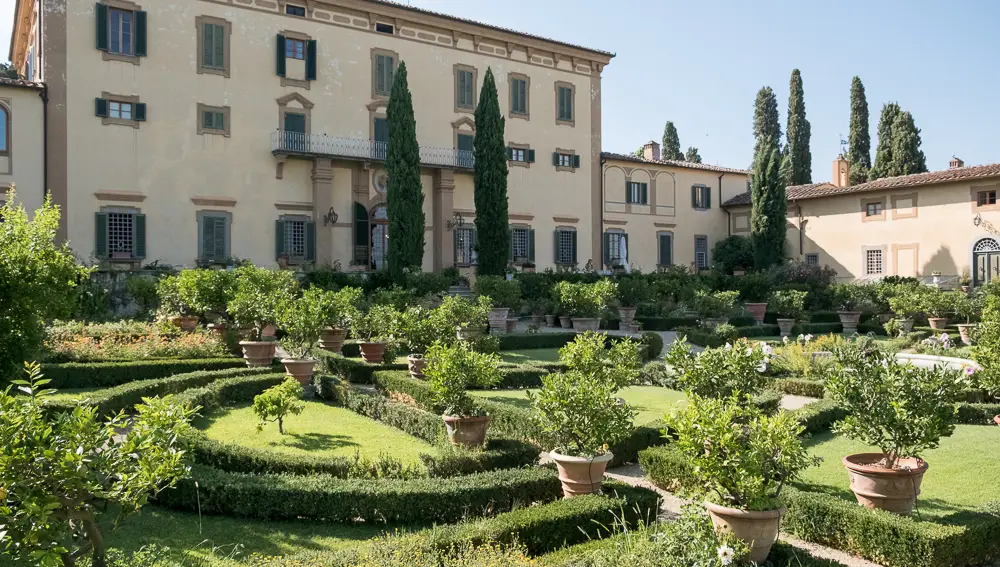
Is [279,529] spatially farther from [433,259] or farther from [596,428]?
[433,259]

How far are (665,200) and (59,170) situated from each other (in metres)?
25.8

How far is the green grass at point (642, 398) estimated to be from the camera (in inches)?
452

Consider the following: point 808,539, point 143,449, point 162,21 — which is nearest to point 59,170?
point 162,21

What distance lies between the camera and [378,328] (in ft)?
47.7

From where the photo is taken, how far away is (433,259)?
94.3 feet

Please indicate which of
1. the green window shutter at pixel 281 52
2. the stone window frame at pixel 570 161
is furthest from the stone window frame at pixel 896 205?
the green window shutter at pixel 281 52

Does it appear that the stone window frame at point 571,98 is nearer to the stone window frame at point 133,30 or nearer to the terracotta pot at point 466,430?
the stone window frame at point 133,30

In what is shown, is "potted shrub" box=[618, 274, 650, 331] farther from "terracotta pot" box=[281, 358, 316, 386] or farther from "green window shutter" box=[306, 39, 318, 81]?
"green window shutter" box=[306, 39, 318, 81]

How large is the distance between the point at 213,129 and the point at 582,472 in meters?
21.7

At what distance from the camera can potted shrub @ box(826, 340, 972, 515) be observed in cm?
634

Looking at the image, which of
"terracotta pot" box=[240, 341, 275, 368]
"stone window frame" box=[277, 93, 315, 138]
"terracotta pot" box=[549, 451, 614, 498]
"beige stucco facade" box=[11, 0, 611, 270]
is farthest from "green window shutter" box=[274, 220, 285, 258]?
"terracotta pot" box=[549, 451, 614, 498]

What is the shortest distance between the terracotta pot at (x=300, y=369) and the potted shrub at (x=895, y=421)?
8.69 m

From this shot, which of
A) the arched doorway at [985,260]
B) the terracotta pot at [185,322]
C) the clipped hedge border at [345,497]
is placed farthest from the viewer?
the arched doorway at [985,260]

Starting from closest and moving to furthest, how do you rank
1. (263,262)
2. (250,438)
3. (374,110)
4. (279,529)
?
(279,529)
(250,438)
(263,262)
(374,110)
